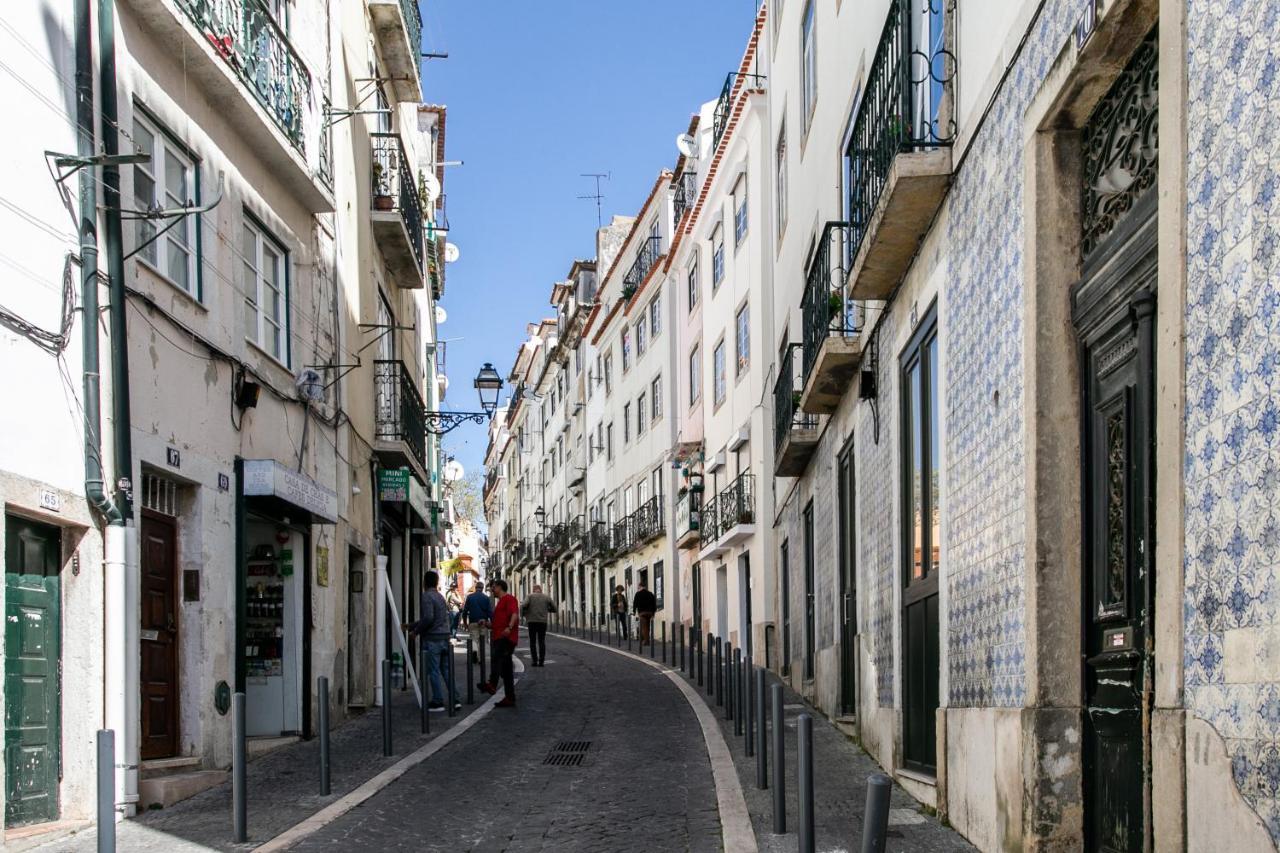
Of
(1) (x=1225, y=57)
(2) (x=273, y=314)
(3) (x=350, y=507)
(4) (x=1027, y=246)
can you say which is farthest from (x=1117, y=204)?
(3) (x=350, y=507)

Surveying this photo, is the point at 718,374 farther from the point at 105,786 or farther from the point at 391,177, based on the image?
the point at 105,786

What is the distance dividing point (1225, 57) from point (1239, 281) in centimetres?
75

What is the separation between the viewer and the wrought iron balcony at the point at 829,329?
1395 cm

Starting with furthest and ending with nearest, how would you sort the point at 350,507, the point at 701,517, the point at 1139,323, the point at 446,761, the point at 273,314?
1. the point at 701,517
2. the point at 350,507
3. the point at 273,314
4. the point at 446,761
5. the point at 1139,323

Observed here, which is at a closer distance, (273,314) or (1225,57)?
(1225,57)

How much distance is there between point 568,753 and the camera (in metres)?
12.8

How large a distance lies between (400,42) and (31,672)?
48.4ft

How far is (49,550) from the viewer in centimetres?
931

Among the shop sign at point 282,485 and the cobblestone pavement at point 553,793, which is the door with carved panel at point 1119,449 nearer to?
the cobblestone pavement at point 553,793

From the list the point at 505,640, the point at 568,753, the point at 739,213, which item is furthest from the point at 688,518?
the point at 568,753

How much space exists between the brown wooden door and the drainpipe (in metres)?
1.20

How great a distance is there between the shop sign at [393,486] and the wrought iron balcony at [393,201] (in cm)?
338

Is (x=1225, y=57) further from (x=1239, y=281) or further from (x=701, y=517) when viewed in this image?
(x=701, y=517)

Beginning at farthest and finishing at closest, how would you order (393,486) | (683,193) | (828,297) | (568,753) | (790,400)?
1. (683,193)
2. (393,486)
3. (790,400)
4. (828,297)
5. (568,753)
